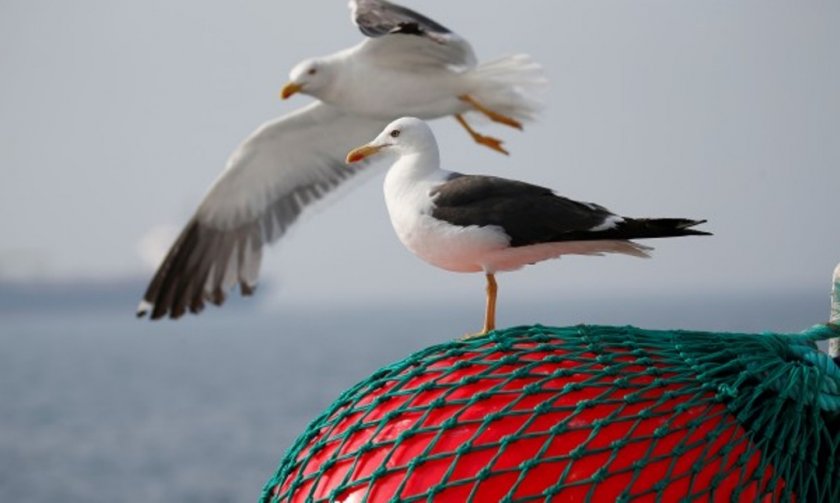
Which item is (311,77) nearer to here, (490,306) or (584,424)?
(490,306)

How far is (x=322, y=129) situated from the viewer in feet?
23.7

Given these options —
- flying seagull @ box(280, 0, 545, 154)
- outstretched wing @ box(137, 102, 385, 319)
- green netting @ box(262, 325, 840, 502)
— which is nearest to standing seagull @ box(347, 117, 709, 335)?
green netting @ box(262, 325, 840, 502)

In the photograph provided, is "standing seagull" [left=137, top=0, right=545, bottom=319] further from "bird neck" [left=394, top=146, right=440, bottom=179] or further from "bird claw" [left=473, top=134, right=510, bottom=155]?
"bird neck" [left=394, top=146, right=440, bottom=179]

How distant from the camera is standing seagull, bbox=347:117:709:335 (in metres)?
2.91

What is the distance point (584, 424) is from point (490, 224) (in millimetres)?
622

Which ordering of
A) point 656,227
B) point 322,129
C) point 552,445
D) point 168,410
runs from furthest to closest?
point 168,410, point 322,129, point 656,227, point 552,445

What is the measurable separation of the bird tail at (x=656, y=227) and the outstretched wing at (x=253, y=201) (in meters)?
4.34

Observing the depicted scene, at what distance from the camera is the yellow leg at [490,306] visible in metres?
3.01

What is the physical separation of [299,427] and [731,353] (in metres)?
30.7

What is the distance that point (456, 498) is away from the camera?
243 cm

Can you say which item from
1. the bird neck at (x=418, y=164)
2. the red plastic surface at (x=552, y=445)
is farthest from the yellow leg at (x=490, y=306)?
the red plastic surface at (x=552, y=445)

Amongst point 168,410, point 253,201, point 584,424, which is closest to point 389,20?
point 253,201

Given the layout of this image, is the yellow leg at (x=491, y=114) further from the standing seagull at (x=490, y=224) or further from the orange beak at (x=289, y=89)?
Answer: the standing seagull at (x=490, y=224)

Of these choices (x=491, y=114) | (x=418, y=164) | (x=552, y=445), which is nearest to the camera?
(x=552, y=445)
